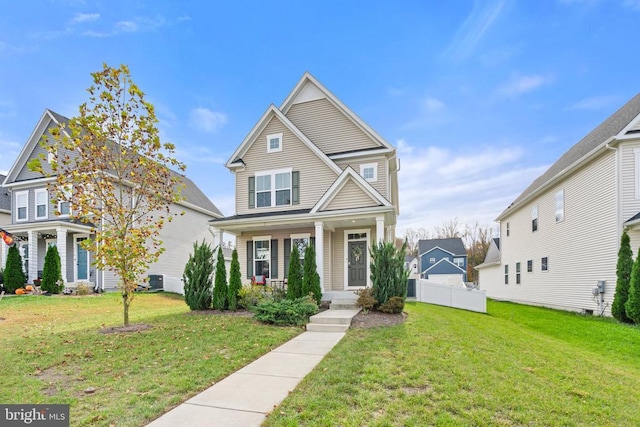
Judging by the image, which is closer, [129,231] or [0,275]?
[129,231]

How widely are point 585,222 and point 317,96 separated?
39.6 ft

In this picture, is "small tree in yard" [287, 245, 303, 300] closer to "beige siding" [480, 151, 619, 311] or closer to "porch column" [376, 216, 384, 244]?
"porch column" [376, 216, 384, 244]

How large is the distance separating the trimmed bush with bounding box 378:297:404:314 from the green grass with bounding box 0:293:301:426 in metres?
2.79

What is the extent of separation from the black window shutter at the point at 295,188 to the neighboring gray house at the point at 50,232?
7.39 m

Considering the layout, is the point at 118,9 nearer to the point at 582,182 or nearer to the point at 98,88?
the point at 98,88

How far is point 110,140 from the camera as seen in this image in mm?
8258

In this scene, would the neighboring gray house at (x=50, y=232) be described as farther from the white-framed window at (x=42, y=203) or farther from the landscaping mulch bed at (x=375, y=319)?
the landscaping mulch bed at (x=375, y=319)

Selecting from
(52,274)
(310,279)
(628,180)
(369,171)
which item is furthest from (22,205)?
(628,180)

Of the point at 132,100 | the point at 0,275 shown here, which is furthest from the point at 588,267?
the point at 0,275

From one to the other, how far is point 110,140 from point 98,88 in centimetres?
121

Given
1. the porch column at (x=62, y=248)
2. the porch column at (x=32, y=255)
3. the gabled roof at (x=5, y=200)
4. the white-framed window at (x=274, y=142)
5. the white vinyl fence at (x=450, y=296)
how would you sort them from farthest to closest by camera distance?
the gabled roof at (x=5, y=200), the porch column at (x=32, y=255), the porch column at (x=62, y=248), the white-framed window at (x=274, y=142), the white vinyl fence at (x=450, y=296)

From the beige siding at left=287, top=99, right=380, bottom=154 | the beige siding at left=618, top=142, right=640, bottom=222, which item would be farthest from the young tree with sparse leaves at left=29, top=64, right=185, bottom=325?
the beige siding at left=618, top=142, right=640, bottom=222

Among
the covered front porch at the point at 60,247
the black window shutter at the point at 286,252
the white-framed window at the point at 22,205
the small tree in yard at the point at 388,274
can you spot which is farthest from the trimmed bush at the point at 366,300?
the white-framed window at the point at 22,205

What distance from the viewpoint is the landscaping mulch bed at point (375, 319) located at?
8.01 meters
